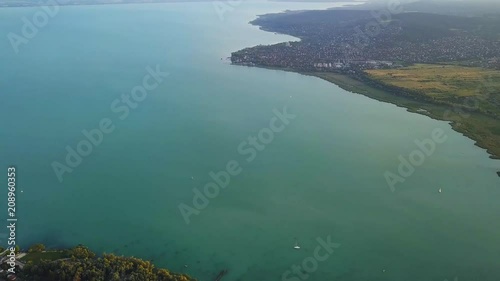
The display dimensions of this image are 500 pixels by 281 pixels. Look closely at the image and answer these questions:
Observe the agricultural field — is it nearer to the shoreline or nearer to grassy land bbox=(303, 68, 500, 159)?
grassy land bbox=(303, 68, 500, 159)

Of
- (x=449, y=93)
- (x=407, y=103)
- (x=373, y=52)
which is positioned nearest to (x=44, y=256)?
(x=407, y=103)

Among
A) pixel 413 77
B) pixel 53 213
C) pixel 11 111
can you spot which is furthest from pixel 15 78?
pixel 413 77

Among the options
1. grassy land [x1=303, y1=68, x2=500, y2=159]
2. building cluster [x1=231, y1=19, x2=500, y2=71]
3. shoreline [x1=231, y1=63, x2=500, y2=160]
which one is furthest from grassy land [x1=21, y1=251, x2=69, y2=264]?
building cluster [x1=231, y1=19, x2=500, y2=71]

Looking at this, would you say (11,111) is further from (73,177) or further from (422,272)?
(422,272)

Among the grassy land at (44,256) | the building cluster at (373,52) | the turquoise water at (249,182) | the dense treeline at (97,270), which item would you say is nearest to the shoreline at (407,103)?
the turquoise water at (249,182)

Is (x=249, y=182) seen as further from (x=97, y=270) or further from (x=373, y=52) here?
(x=373, y=52)

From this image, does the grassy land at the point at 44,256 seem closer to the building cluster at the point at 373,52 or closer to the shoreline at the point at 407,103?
the shoreline at the point at 407,103

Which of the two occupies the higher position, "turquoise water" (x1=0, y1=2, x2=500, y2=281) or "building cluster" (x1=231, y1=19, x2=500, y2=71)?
"building cluster" (x1=231, y1=19, x2=500, y2=71)

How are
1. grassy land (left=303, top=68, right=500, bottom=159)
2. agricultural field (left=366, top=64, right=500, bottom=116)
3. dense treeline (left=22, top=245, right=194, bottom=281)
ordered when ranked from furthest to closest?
agricultural field (left=366, top=64, right=500, bottom=116) < grassy land (left=303, top=68, right=500, bottom=159) < dense treeline (left=22, top=245, right=194, bottom=281)
